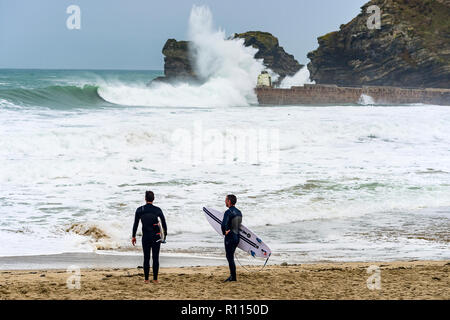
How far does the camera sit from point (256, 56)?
260 ft

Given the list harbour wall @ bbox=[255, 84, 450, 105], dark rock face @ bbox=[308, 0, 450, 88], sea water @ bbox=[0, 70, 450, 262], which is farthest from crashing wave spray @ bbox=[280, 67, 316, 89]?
sea water @ bbox=[0, 70, 450, 262]

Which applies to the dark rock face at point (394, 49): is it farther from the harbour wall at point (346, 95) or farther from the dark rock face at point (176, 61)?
the dark rock face at point (176, 61)

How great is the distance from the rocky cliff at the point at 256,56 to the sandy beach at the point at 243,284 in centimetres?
6681

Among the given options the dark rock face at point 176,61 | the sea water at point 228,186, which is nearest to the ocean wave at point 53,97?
the sea water at point 228,186

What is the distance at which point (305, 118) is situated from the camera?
32625 mm

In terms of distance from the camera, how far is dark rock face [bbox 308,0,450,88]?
192 feet

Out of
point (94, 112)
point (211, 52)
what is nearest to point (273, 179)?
point (94, 112)

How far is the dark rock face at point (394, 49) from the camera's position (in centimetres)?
5859

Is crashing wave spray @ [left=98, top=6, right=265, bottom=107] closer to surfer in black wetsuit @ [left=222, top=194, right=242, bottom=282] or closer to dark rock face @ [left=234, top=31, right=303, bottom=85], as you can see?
dark rock face @ [left=234, top=31, right=303, bottom=85]

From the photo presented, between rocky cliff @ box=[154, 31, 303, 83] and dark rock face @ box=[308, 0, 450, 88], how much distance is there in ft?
51.3

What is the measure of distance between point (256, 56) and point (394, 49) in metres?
23.5

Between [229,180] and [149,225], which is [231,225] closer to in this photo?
[149,225]
